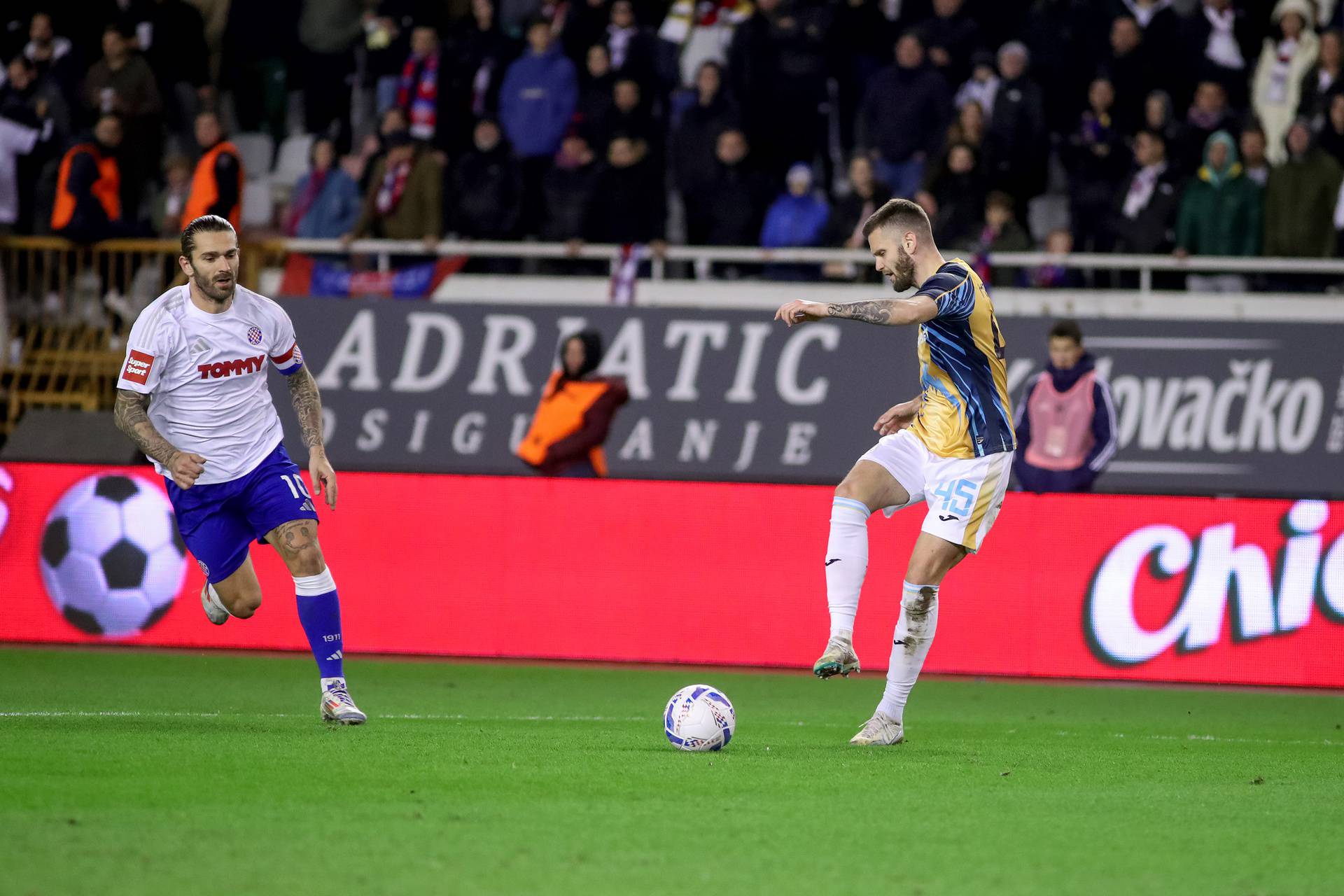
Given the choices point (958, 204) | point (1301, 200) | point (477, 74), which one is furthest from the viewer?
point (477, 74)

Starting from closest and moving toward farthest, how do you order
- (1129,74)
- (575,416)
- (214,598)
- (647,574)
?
1. (214,598)
2. (647,574)
3. (575,416)
4. (1129,74)

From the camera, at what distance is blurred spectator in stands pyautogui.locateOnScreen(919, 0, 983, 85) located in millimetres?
18500

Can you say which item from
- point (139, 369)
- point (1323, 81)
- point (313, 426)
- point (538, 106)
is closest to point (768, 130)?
point (538, 106)

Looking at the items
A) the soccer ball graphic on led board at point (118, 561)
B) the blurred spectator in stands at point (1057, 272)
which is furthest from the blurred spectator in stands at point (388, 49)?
the soccer ball graphic on led board at point (118, 561)

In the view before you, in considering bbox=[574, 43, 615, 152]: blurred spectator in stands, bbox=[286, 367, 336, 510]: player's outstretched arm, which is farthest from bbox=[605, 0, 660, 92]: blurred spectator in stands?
bbox=[286, 367, 336, 510]: player's outstretched arm

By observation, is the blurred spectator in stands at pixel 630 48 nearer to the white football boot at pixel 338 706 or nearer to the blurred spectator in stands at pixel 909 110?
the blurred spectator in stands at pixel 909 110

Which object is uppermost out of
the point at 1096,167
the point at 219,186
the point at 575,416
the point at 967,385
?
the point at 1096,167

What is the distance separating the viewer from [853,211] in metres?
17.7

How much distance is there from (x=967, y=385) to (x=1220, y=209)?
972 centimetres

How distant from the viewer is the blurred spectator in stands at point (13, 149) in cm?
1831

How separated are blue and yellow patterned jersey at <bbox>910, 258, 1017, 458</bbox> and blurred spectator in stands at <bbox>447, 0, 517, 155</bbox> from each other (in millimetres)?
11263

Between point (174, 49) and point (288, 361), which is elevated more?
point (174, 49)

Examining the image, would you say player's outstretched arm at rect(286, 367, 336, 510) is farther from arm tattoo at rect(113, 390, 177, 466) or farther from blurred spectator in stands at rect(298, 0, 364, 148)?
blurred spectator in stands at rect(298, 0, 364, 148)

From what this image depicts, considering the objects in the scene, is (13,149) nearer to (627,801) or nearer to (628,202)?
(628,202)
